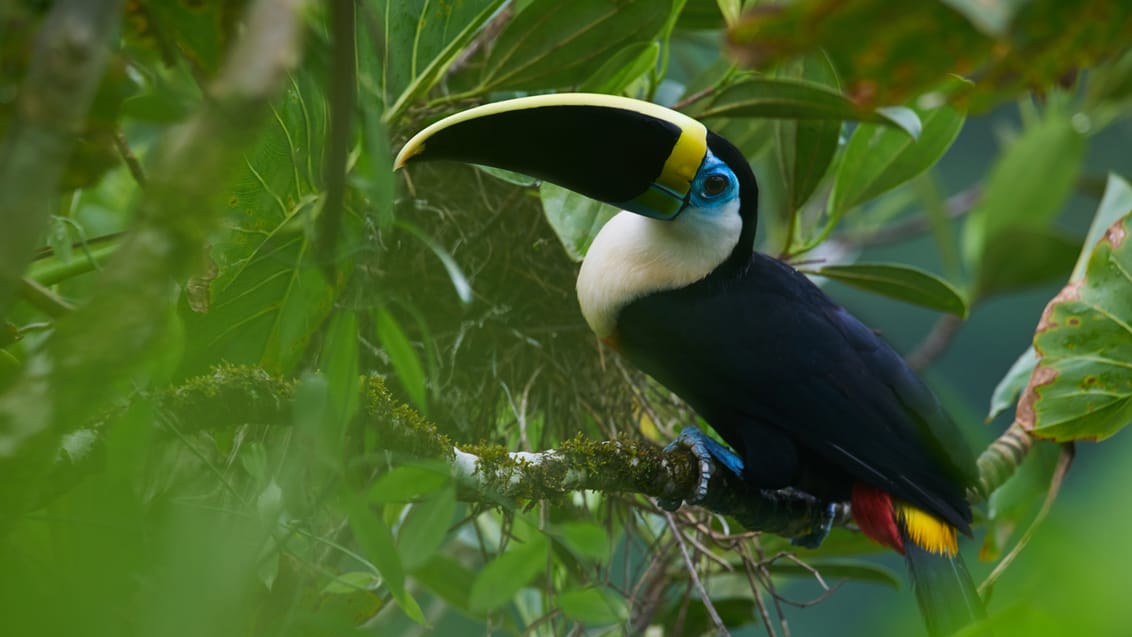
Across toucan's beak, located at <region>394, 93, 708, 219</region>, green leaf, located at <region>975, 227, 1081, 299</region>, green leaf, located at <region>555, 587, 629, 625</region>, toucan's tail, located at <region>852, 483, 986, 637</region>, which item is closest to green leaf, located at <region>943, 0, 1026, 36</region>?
green leaf, located at <region>555, 587, 629, 625</region>

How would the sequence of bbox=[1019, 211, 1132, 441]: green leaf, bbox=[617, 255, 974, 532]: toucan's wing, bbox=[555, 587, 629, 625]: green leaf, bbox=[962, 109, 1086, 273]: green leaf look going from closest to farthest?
bbox=[555, 587, 629, 625]: green leaf → bbox=[1019, 211, 1132, 441]: green leaf → bbox=[617, 255, 974, 532]: toucan's wing → bbox=[962, 109, 1086, 273]: green leaf

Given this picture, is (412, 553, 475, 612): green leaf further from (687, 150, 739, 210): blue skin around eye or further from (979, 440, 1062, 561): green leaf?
(979, 440, 1062, 561): green leaf

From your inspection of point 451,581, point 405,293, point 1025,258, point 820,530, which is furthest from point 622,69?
point 1025,258

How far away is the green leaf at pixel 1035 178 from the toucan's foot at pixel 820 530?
814 millimetres

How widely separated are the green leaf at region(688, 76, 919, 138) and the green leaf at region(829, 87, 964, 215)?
20 centimetres

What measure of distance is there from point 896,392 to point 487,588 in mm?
1043

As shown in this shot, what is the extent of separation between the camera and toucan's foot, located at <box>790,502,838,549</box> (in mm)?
1613

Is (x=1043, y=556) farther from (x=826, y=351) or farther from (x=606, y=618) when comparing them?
(x=826, y=351)

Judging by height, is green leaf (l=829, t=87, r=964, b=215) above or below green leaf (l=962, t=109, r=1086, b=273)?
above

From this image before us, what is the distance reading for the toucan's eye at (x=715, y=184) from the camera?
1.42 m

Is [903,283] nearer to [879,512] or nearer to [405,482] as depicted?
[879,512]

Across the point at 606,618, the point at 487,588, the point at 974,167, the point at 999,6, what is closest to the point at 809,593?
the point at 974,167

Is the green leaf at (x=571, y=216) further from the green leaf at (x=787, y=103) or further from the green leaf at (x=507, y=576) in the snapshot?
the green leaf at (x=507, y=576)

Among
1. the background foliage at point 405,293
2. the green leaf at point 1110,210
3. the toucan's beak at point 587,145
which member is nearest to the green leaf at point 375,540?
the background foliage at point 405,293
